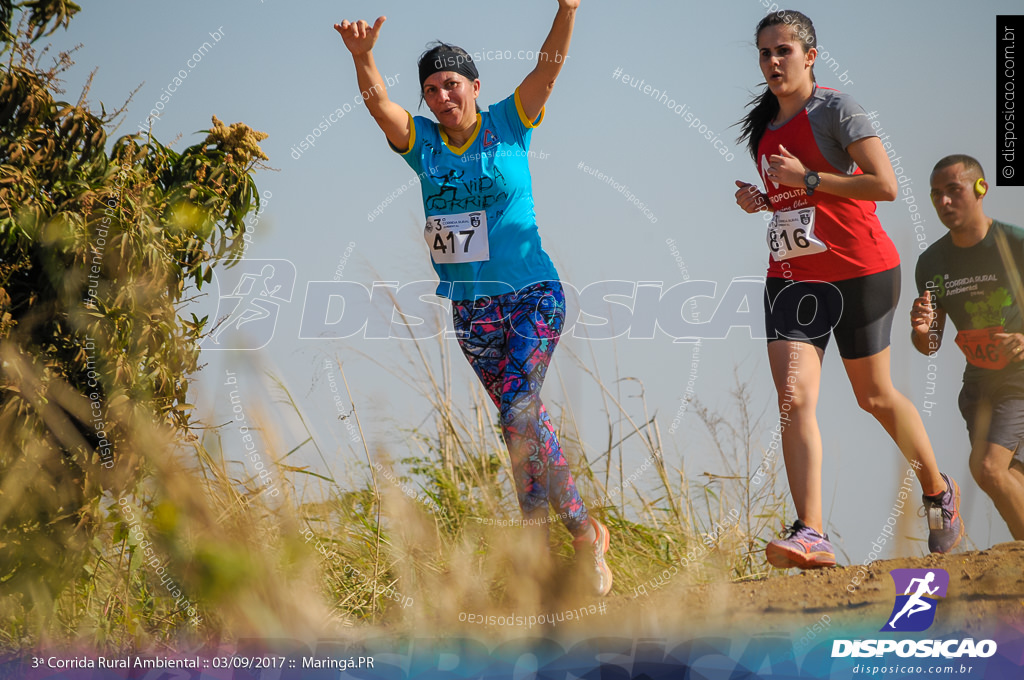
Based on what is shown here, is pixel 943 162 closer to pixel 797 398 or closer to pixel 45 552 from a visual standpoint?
pixel 797 398

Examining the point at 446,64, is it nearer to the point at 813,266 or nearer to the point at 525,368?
the point at 525,368

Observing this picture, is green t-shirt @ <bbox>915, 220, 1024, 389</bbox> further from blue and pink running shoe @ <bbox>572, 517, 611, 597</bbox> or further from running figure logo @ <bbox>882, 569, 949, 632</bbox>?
blue and pink running shoe @ <bbox>572, 517, 611, 597</bbox>

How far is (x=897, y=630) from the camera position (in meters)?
3.61

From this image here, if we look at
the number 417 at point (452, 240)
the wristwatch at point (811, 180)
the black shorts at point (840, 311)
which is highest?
the wristwatch at point (811, 180)

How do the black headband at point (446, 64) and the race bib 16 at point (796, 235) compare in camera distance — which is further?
the black headband at point (446, 64)

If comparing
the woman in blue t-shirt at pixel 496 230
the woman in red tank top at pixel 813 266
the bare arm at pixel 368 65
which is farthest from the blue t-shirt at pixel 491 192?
the woman in red tank top at pixel 813 266

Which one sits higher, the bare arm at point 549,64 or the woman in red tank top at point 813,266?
the bare arm at point 549,64

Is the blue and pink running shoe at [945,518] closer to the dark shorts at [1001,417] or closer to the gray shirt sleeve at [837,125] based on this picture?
the dark shorts at [1001,417]

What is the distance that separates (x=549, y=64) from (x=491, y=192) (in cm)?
57

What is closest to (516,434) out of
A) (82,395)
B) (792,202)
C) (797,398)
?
(797,398)

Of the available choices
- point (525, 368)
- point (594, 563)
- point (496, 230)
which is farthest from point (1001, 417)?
point (496, 230)

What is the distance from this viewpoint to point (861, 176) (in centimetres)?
371

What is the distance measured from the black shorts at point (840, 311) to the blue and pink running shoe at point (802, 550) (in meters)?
0.76

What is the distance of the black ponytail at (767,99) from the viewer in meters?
3.88
